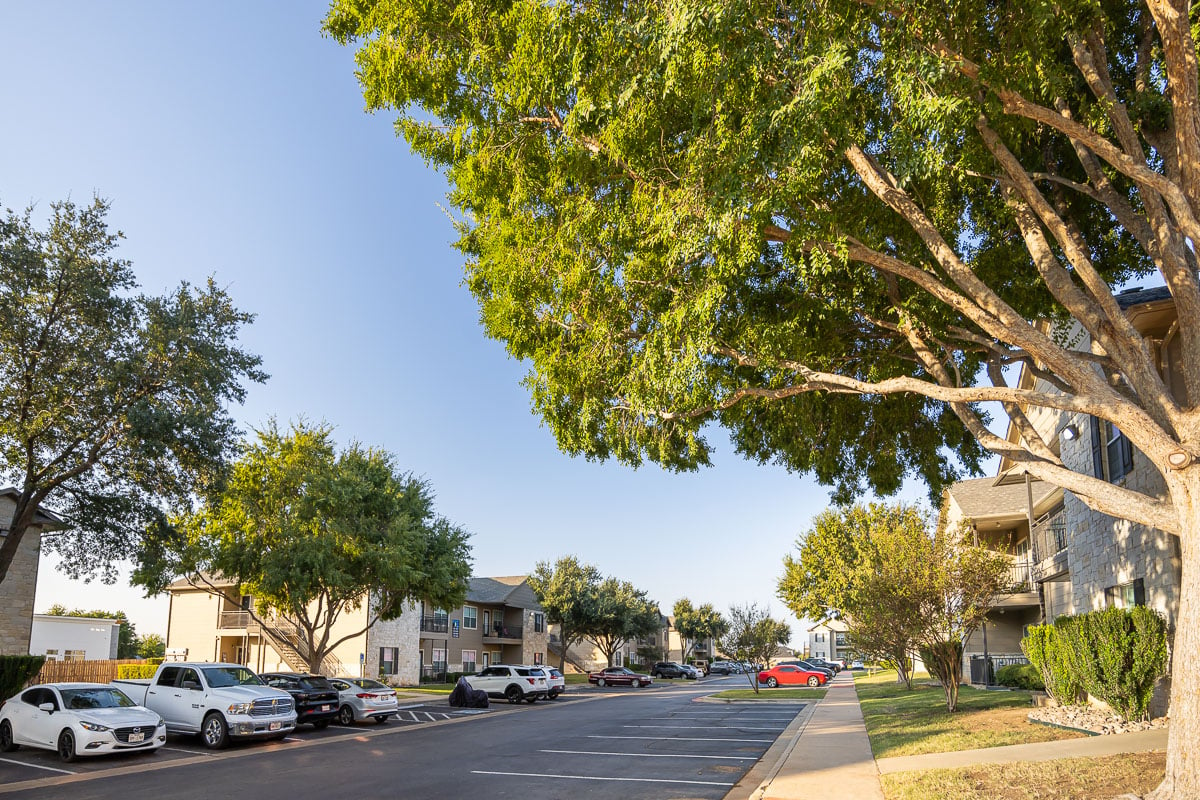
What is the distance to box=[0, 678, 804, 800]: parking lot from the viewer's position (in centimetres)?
1223

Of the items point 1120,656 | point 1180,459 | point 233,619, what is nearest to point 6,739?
point 1180,459

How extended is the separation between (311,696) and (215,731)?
442 cm

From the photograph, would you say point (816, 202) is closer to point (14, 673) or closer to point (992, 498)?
point (14, 673)

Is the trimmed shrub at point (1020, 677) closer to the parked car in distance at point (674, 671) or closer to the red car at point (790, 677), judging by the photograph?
the red car at point (790, 677)

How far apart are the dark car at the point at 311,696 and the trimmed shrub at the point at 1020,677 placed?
19.3 meters

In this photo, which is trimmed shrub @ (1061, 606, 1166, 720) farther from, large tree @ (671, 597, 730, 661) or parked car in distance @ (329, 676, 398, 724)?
large tree @ (671, 597, 730, 661)

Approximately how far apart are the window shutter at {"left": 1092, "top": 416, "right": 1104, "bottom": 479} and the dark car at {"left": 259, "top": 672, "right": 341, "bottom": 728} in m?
20.3

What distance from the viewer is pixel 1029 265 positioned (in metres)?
12.5

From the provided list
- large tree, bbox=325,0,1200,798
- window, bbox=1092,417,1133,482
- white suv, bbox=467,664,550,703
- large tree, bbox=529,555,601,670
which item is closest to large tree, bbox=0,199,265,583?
large tree, bbox=325,0,1200,798

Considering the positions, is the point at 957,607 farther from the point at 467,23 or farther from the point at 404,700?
the point at 404,700

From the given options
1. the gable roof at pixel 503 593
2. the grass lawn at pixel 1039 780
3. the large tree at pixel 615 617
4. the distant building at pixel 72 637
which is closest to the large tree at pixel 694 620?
the large tree at pixel 615 617

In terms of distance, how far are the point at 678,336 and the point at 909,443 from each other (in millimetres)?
7424

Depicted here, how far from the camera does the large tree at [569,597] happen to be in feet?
200

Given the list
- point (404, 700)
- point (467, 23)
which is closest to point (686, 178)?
point (467, 23)
